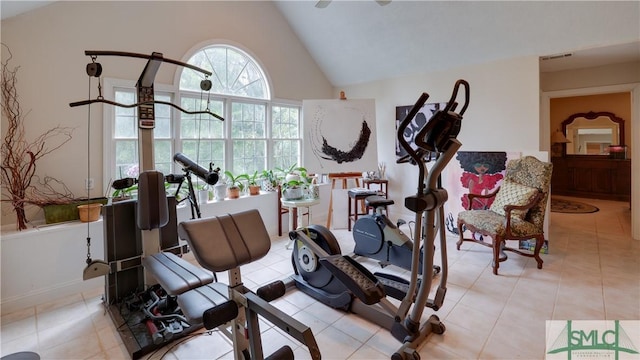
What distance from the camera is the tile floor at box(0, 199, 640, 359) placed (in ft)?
6.86

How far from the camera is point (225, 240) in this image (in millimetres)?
1626

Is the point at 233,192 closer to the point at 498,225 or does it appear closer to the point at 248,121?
the point at 248,121

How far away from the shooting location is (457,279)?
10.3 ft

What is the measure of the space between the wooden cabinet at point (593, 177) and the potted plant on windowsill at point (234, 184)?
25.3 feet

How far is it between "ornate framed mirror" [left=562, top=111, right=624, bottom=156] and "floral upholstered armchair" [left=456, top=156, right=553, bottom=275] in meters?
5.24

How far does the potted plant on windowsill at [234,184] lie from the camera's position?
4.24 meters

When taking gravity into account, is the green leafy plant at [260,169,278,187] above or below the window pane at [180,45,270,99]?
below

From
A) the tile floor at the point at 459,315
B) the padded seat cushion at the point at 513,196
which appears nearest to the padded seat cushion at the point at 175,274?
the tile floor at the point at 459,315

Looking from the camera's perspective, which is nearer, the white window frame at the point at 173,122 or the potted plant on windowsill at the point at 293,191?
the white window frame at the point at 173,122

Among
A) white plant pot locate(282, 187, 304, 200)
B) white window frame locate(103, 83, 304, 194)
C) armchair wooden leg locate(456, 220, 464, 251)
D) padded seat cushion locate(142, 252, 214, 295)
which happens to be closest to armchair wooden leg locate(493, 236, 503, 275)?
armchair wooden leg locate(456, 220, 464, 251)

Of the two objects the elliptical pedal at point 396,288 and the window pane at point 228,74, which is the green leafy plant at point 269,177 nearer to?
the window pane at point 228,74

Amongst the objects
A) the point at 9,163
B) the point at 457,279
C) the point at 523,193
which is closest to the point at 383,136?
the point at 523,193

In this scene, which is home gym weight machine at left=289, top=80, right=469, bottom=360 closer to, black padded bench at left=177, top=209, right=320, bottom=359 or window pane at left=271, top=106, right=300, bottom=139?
black padded bench at left=177, top=209, right=320, bottom=359

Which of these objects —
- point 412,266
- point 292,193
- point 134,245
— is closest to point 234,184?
point 292,193
